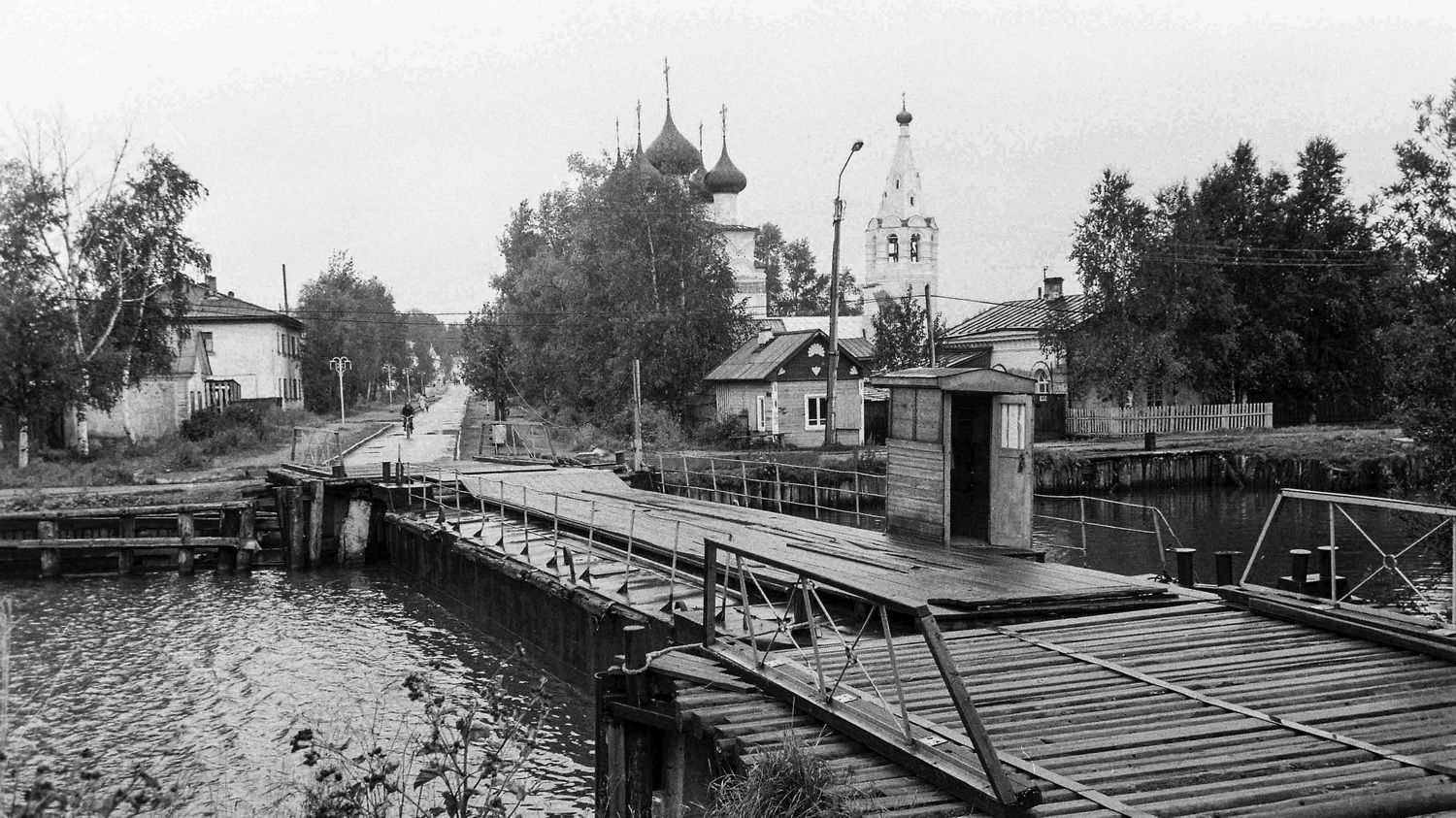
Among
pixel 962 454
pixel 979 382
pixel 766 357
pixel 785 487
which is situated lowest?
pixel 785 487

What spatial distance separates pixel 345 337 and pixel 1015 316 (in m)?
50.4

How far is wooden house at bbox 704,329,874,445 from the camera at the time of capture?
47562mm

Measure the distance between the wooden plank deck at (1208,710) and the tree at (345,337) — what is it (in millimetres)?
74812

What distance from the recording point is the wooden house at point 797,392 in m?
47.6

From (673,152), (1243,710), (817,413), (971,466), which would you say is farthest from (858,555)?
(673,152)

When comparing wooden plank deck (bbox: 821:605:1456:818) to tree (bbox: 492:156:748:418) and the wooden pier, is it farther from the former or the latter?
tree (bbox: 492:156:748:418)

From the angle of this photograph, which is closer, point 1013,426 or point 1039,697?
point 1039,697

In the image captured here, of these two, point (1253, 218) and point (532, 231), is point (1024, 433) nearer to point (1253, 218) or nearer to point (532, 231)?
point (1253, 218)

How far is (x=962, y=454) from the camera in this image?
51.4 feet

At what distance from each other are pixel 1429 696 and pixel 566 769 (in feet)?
31.0

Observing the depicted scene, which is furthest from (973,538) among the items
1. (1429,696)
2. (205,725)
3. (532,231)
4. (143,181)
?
(532,231)

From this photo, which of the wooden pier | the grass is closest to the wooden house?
the wooden pier

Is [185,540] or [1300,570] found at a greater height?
[1300,570]

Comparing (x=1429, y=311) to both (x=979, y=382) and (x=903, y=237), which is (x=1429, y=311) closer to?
(x=979, y=382)
